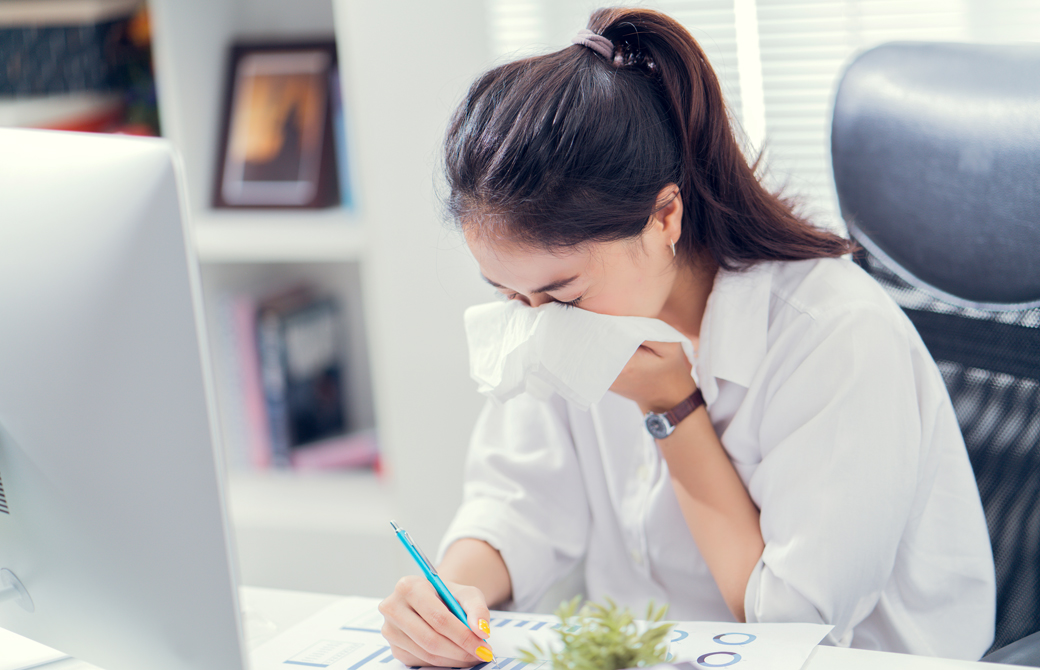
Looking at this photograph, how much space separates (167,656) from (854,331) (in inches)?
24.8

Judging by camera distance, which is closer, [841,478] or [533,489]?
[841,478]

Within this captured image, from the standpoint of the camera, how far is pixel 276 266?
193 centimetres

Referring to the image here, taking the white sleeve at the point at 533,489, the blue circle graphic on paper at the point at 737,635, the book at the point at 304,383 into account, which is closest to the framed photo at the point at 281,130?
the book at the point at 304,383

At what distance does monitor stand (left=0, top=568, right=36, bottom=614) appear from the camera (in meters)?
0.66

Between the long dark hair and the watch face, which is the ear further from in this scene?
the watch face

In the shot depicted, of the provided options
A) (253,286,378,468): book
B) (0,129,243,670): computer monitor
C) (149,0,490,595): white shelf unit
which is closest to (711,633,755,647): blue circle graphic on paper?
(0,129,243,670): computer monitor

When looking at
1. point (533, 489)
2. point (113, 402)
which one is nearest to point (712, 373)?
point (533, 489)

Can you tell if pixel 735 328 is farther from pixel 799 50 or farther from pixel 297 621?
pixel 799 50

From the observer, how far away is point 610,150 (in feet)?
2.67

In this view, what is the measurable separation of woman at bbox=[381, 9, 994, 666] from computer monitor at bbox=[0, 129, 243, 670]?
0.23m

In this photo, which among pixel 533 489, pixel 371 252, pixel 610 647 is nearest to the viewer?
pixel 610 647

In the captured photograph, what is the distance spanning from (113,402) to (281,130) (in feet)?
4.12

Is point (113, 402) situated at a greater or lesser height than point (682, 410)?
greater

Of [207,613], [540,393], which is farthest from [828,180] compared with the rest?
[207,613]
